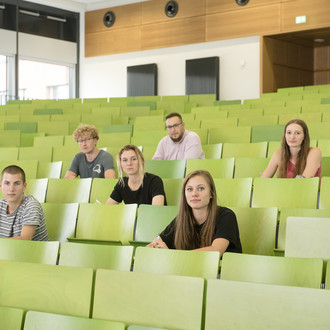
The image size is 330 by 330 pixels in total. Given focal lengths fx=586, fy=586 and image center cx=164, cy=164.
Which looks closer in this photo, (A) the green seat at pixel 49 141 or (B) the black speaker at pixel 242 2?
(A) the green seat at pixel 49 141

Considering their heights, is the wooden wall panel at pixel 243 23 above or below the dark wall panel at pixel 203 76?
above

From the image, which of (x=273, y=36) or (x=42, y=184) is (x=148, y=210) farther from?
(x=273, y=36)

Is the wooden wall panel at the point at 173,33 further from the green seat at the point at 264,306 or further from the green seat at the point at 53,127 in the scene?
the green seat at the point at 264,306

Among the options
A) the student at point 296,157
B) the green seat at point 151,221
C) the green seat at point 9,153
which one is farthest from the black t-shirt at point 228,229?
the green seat at point 9,153

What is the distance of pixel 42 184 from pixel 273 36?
633 centimetres

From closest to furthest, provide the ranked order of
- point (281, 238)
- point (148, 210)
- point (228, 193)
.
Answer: point (281, 238), point (148, 210), point (228, 193)

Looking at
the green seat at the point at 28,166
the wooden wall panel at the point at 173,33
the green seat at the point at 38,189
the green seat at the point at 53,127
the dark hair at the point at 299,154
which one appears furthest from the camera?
the wooden wall panel at the point at 173,33

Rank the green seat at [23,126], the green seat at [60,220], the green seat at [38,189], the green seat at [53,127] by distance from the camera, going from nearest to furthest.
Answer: the green seat at [60,220]
the green seat at [38,189]
the green seat at [53,127]
the green seat at [23,126]

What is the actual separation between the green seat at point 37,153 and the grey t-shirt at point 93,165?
2.50 feet

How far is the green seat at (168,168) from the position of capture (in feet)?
13.0

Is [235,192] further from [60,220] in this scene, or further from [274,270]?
[274,270]

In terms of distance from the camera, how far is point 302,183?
9.87 feet

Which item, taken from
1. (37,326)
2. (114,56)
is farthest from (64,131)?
(114,56)

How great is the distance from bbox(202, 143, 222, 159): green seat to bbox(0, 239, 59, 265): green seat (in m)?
2.37
